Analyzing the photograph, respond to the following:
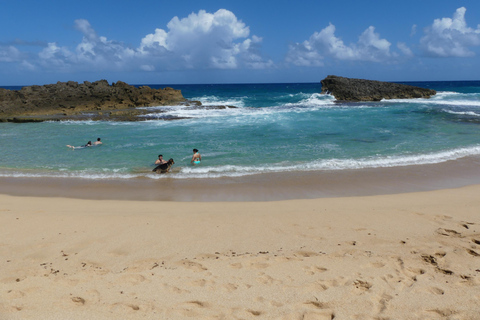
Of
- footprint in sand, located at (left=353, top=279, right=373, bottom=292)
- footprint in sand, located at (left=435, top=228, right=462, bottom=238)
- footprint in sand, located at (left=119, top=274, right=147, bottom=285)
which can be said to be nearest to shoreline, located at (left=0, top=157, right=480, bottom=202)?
footprint in sand, located at (left=435, top=228, right=462, bottom=238)

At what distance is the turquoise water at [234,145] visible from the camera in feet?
37.8

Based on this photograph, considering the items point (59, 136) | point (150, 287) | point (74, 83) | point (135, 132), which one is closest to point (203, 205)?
point (150, 287)

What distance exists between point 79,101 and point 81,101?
18cm

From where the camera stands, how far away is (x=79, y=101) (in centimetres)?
3219

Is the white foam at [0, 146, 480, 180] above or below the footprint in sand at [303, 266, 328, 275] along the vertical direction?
above

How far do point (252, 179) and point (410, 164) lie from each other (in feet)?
19.7

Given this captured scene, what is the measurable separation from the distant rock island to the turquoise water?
13.7ft

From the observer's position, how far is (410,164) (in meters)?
11.6

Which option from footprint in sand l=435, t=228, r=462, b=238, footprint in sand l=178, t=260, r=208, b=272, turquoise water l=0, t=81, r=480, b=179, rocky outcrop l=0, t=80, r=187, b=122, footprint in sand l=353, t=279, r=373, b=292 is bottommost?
footprint in sand l=435, t=228, r=462, b=238

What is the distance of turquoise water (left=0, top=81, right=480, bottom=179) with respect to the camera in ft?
37.8

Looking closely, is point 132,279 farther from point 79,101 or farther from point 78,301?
point 79,101

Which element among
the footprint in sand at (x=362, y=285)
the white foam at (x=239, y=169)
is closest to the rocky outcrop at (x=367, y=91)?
the white foam at (x=239, y=169)

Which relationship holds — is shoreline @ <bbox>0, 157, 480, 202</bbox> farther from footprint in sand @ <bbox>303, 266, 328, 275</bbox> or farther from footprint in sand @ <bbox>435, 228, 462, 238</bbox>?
footprint in sand @ <bbox>303, 266, 328, 275</bbox>

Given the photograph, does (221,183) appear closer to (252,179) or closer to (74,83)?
(252,179)
